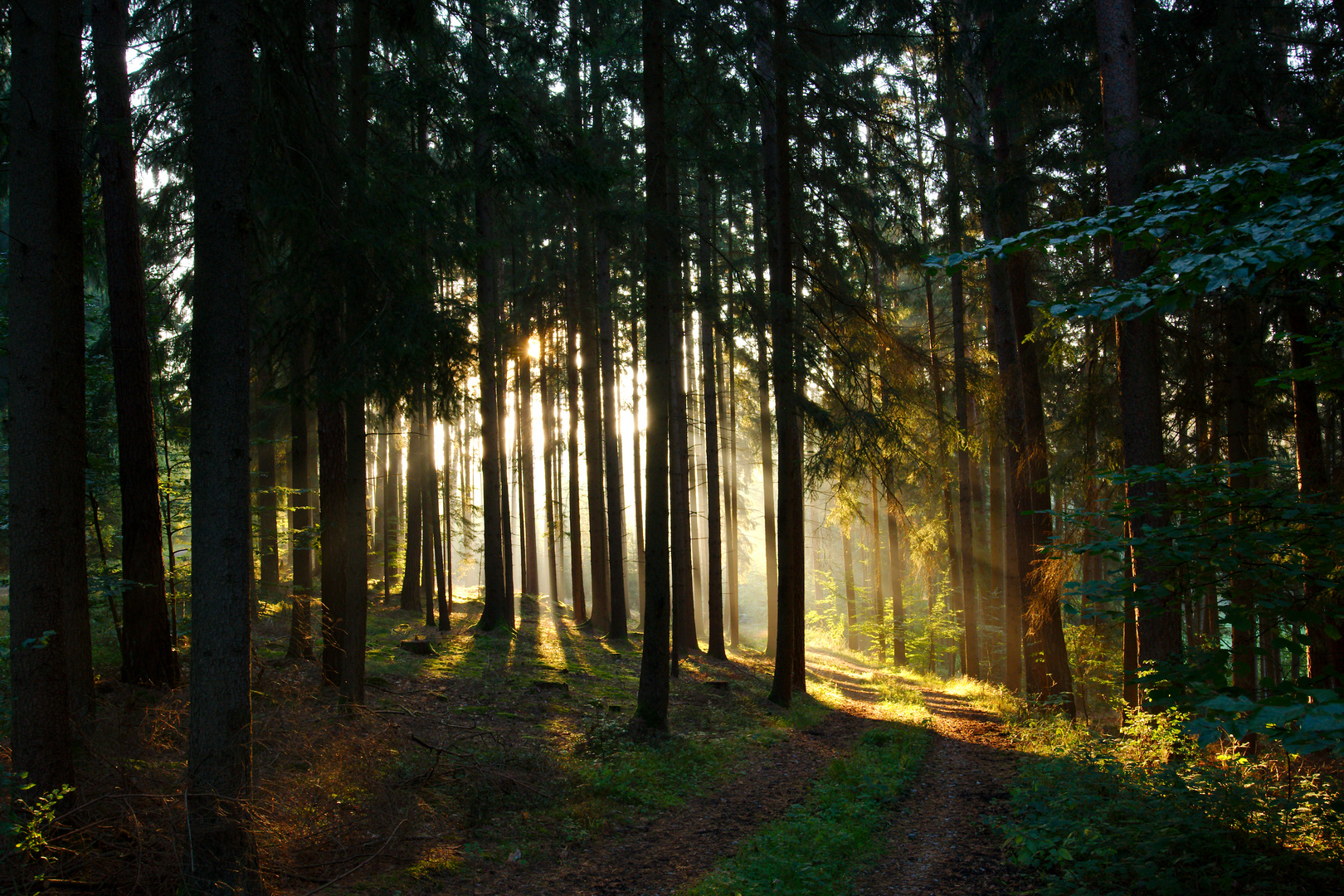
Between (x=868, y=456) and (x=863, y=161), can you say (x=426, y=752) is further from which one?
(x=863, y=161)

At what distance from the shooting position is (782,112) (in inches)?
497

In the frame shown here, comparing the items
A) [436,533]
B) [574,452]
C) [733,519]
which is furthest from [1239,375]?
[733,519]

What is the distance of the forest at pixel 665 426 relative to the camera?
4855 mm

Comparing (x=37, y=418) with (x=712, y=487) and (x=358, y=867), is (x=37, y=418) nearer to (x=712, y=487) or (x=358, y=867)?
(x=358, y=867)

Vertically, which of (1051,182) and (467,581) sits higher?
(1051,182)

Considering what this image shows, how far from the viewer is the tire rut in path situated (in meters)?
5.94

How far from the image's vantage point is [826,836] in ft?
22.4

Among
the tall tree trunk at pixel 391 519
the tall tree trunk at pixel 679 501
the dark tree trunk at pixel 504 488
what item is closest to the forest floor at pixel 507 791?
Answer: the tall tree trunk at pixel 679 501

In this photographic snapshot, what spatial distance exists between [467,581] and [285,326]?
84.7 metres

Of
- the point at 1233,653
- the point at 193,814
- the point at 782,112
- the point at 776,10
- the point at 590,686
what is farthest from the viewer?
the point at 590,686

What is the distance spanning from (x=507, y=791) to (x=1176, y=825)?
5923mm

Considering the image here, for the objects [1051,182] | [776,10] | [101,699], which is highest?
[776,10]

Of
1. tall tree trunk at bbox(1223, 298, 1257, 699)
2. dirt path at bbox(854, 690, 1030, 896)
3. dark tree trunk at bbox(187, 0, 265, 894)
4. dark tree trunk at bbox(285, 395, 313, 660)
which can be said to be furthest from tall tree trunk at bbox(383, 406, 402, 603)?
tall tree trunk at bbox(1223, 298, 1257, 699)

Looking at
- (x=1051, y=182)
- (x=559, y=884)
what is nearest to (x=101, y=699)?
(x=559, y=884)
